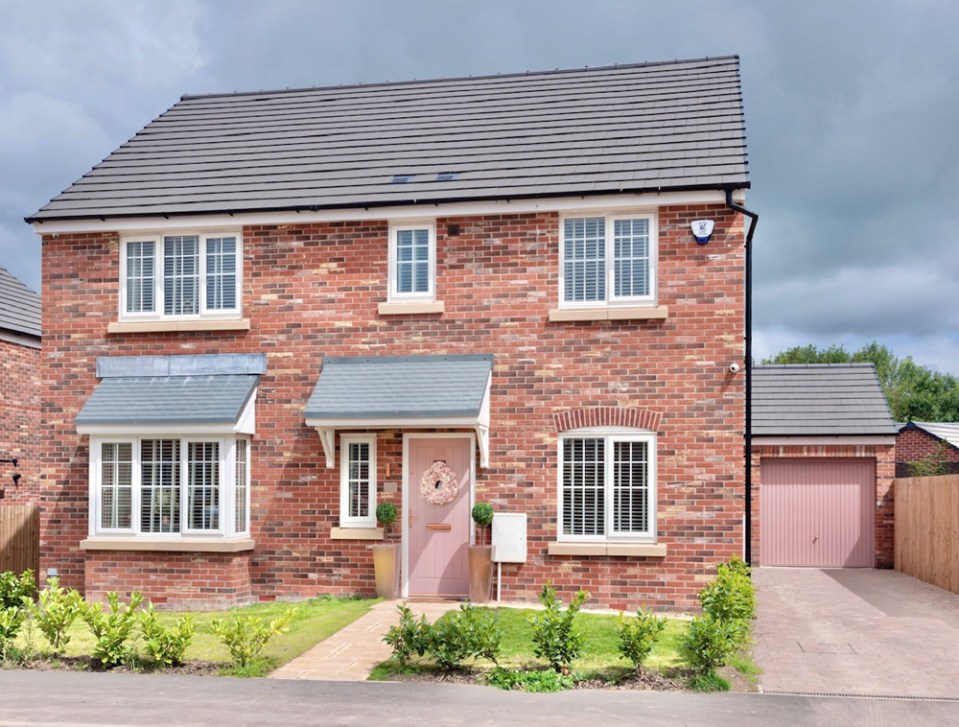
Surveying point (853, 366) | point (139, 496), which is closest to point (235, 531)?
point (139, 496)

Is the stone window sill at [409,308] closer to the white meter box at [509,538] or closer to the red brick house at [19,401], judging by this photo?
the white meter box at [509,538]

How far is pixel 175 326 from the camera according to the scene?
16.7 meters

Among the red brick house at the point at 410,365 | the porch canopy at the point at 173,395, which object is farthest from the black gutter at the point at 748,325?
the porch canopy at the point at 173,395

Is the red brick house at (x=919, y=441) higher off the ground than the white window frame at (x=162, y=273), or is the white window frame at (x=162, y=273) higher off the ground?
the white window frame at (x=162, y=273)

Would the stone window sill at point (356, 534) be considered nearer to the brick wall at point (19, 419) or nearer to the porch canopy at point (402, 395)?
the porch canopy at point (402, 395)

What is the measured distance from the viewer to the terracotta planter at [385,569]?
15.6 metres

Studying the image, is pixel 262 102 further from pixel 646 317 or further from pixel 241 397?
pixel 646 317

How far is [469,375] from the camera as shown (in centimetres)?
1559

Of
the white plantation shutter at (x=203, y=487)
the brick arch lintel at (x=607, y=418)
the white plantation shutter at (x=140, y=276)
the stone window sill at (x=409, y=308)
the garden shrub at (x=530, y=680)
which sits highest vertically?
the white plantation shutter at (x=140, y=276)

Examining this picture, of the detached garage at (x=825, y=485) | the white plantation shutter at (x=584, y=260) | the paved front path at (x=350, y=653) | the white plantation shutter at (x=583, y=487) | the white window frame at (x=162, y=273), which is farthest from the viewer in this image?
the detached garage at (x=825, y=485)

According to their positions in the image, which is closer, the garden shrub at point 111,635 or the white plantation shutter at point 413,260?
the garden shrub at point 111,635

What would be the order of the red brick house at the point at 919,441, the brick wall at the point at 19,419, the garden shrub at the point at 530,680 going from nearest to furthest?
1. the garden shrub at the point at 530,680
2. the brick wall at the point at 19,419
3. the red brick house at the point at 919,441

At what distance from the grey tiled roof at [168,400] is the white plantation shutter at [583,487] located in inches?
191

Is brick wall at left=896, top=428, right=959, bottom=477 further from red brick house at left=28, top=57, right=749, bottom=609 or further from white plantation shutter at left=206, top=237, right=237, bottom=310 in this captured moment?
white plantation shutter at left=206, top=237, right=237, bottom=310
